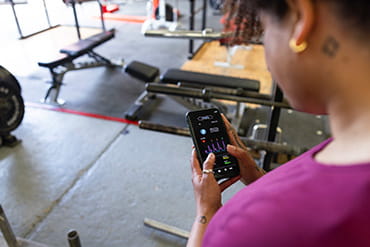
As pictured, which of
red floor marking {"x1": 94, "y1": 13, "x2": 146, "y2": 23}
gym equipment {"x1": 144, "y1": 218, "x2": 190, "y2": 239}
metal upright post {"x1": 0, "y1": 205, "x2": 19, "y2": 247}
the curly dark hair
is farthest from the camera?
red floor marking {"x1": 94, "y1": 13, "x2": 146, "y2": 23}

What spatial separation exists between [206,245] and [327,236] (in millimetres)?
172

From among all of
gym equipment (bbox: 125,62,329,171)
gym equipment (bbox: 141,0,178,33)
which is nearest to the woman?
gym equipment (bbox: 125,62,329,171)

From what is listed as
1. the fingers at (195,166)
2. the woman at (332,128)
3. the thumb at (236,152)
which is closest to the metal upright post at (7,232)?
the fingers at (195,166)

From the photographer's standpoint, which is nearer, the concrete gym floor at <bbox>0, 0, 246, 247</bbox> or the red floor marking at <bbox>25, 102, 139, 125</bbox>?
the concrete gym floor at <bbox>0, 0, 246, 247</bbox>

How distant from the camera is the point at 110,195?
1.72 m

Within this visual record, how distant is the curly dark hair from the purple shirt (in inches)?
6.2

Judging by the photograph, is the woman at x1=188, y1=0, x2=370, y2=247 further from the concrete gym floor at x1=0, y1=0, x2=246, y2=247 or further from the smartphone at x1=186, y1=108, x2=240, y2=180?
the concrete gym floor at x1=0, y1=0, x2=246, y2=247

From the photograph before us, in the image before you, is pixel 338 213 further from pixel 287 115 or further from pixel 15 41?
pixel 287 115

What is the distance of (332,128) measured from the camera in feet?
1.31

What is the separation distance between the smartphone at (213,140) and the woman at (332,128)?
1.25 ft

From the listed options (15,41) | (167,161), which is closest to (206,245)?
(15,41)

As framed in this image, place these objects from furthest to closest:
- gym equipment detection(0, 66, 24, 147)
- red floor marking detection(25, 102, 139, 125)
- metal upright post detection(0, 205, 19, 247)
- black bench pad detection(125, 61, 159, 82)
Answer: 1. black bench pad detection(125, 61, 159, 82)
2. red floor marking detection(25, 102, 139, 125)
3. gym equipment detection(0, 66, 24, 147)
4. metal upright post detection(0, 205, 19, 247)

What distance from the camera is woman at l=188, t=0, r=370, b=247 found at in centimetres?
32

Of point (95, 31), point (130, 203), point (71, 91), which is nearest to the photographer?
point (130, 203)
